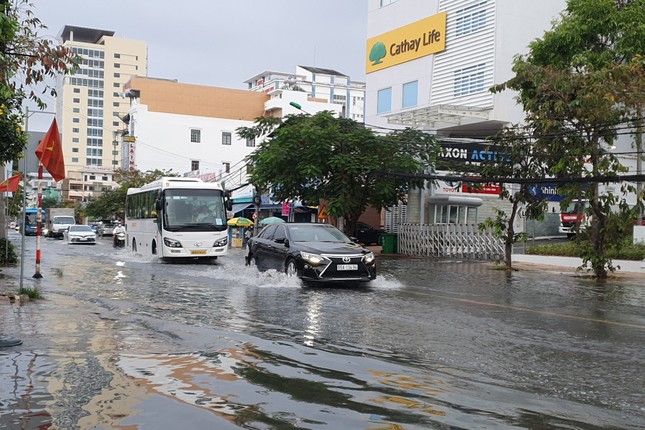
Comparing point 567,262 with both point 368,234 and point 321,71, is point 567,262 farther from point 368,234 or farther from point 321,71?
point 321,71

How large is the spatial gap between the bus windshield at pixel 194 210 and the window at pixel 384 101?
2206 centimetres

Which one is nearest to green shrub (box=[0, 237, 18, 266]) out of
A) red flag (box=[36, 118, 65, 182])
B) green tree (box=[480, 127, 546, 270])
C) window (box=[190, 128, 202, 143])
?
red flag (box=[36, 118, 65, 182])

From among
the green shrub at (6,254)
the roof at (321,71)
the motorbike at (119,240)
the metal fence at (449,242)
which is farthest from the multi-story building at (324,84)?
the green shrub at (6,254)

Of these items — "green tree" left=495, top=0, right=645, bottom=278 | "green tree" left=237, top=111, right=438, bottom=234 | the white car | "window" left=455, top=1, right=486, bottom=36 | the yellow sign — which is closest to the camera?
"green tree" left=495, top=0, right=645, bottom=278

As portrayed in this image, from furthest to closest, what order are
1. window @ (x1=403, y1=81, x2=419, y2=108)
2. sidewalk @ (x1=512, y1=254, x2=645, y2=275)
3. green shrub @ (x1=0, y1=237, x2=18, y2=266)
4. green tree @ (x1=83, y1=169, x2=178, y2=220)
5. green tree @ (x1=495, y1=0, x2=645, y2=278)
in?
green tree @ (x1=83, y1=169, x2=178, y2=220) < window @ (x1=403, y1=81, x2=419, y2=108) < sidewalk @ (x1=512, y1=254, x2=645, y2=275) < green shrub @ (x1=0, y1=237, x2=18, y2=266) < green tree @ (x1=495, y1=0, x2=645, y2=278)

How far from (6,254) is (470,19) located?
27.8 m

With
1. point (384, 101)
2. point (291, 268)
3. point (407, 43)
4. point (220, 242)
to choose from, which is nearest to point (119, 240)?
point (384, 101)

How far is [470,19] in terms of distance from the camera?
38.9 metres

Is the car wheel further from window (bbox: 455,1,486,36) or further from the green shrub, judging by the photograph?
window (bbox: 455,1,486,36)

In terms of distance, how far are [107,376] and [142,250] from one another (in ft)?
74.5

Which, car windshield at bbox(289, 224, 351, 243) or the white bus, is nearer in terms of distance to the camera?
car windshield at bbox(289, 224, 351, 243)

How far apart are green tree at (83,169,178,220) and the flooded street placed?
5706cm

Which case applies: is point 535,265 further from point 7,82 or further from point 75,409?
point 75,409

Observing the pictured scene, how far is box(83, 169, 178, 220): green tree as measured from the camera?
70.2 metres
